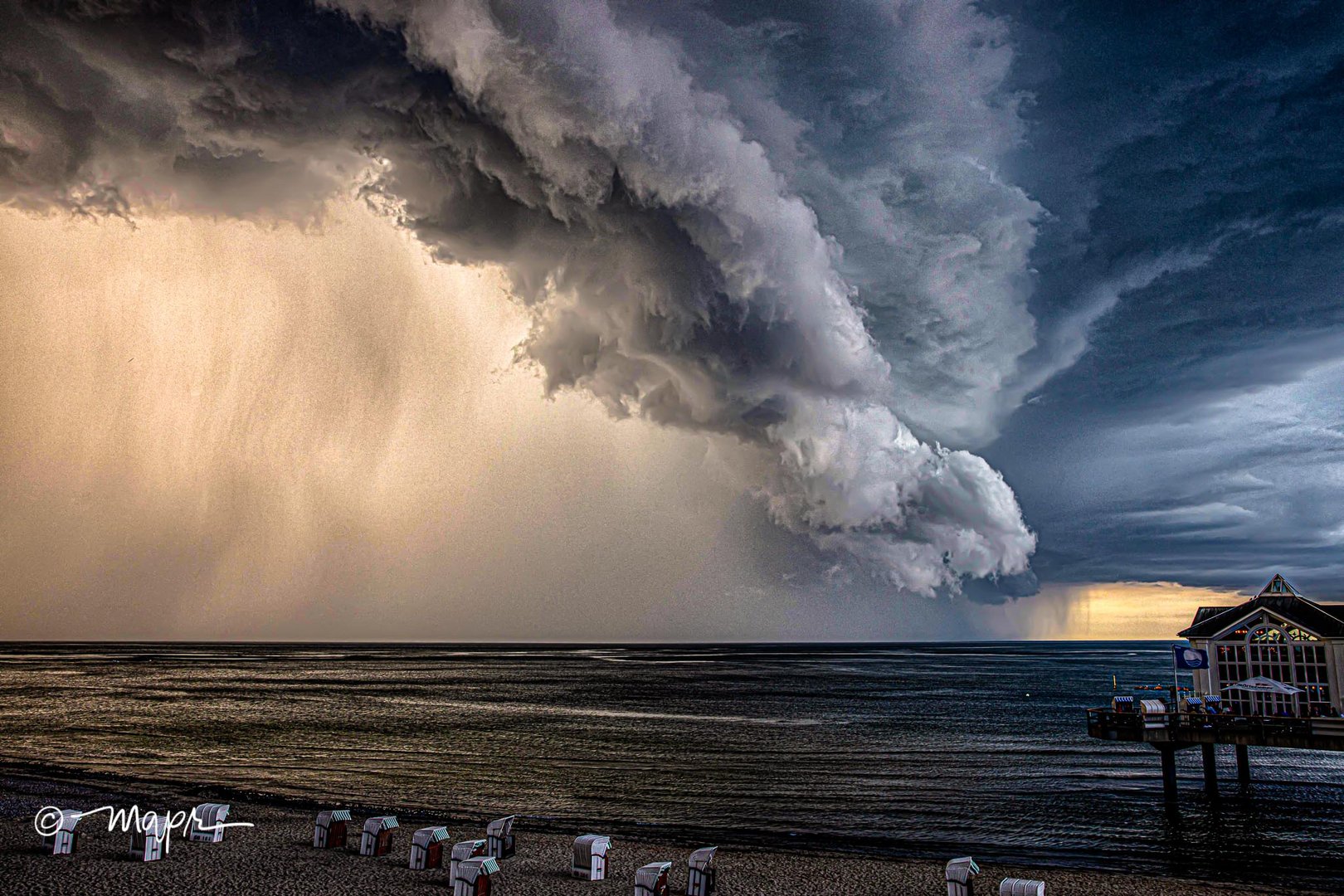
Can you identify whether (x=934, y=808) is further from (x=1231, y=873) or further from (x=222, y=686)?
(x=222, y=686)

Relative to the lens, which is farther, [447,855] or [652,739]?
[652,739]

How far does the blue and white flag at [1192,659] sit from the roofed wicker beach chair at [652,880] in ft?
92.0

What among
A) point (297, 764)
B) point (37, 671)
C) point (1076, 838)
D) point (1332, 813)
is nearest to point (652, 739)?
point (297, 764)

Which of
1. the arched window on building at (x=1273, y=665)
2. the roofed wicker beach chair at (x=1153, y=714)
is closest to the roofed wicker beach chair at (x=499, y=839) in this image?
the roofed wicker beach chair at (x=1153, y=714)

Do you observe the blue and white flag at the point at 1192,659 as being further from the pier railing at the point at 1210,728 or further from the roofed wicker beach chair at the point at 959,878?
the roofed wicker beach chair at the point at 959,878

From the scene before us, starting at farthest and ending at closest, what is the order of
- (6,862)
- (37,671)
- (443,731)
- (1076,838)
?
(37,671) → (443,731) → (1076,838) → (6,862)

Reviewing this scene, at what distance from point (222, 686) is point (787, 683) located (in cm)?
8159

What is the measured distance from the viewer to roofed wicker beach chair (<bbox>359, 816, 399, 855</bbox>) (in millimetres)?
27219

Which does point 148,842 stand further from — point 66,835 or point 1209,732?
point 1209,732

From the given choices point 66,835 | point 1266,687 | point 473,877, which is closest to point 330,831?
point 66,835

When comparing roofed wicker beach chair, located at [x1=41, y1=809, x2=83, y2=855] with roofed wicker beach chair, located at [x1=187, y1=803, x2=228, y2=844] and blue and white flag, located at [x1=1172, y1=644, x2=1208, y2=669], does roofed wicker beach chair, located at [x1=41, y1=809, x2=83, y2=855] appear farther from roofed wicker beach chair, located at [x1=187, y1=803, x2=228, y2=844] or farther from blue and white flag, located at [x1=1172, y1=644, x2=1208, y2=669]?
blue and white flag, located at [x1=1172, y1=644, x2=1208, y2=669]

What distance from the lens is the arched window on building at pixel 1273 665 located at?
1419 inches

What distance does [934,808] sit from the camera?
37.3 meters

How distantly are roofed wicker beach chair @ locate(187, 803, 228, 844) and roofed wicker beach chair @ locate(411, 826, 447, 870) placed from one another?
778 cm
